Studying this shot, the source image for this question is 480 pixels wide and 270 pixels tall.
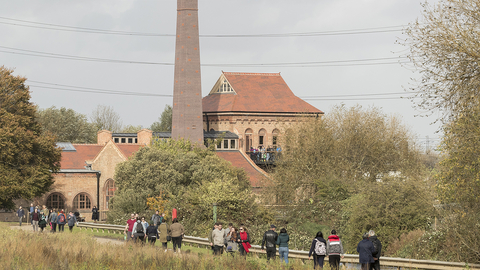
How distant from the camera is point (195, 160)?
143ft

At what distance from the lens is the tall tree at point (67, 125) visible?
87125 mm

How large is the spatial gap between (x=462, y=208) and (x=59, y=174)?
43.2m

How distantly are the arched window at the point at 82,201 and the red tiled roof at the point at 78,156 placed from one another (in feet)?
11.2

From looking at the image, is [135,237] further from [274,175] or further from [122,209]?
[274,175]

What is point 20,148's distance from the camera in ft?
149

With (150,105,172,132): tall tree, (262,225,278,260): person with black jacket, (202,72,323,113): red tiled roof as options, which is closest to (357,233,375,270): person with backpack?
(262,225,278,260): person with black jacket

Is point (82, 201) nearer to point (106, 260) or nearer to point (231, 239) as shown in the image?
point (231, 239)

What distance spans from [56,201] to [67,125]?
36678mm

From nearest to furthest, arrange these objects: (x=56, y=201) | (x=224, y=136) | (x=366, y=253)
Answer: (x=366, y=253) → (x=56, y=201) → (x=224, y=136)

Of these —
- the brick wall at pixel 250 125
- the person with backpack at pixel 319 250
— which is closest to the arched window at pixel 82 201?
the brick wall at pixel 250 125

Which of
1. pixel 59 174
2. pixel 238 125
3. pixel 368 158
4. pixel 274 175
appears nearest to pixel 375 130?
pixel 368 158

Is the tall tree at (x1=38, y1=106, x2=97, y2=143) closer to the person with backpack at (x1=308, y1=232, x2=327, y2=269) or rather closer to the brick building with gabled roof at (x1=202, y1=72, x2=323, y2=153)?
the brick building with gabled roof at (x1=202, y1=72, x2=323, y2=153)

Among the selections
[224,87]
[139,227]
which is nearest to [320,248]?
[139,227]

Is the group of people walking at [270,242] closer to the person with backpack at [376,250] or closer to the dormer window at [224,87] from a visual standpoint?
the person with backpack at [376,250]
